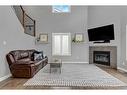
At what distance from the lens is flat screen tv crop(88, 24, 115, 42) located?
353 inches

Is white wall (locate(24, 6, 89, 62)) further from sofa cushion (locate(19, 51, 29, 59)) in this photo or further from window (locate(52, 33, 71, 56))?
sofa cushion (locate(19, 51, 29, 59))

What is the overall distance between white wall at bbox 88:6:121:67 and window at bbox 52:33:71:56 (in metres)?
1.58

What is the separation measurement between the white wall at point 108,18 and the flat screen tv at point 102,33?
0.23 meters

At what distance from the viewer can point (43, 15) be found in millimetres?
11211

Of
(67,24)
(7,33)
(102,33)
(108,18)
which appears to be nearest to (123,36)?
(102,33)

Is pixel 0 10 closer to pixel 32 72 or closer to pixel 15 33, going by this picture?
pixel 15 33

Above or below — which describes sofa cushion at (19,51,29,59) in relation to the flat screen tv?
below

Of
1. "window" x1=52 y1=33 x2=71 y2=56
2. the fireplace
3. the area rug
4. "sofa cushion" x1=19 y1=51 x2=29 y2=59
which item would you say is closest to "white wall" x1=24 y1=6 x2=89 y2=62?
"window" x1=52 y1=33 x2=71 y2=56

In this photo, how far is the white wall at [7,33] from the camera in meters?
5.47

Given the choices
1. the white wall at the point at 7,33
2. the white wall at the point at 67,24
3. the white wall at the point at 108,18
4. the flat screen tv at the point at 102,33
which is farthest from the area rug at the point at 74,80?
the white wall at the point at 67,24

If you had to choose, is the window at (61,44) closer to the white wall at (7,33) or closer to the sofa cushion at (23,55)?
the sofa cushion at (23,55)

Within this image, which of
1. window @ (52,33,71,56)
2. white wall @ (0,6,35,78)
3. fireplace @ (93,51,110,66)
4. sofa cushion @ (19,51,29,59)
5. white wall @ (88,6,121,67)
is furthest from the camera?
window @ (52,33,71,56)

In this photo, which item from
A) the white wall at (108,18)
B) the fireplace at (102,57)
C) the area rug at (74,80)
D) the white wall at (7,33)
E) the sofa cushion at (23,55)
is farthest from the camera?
the fireplace at (102,57)
